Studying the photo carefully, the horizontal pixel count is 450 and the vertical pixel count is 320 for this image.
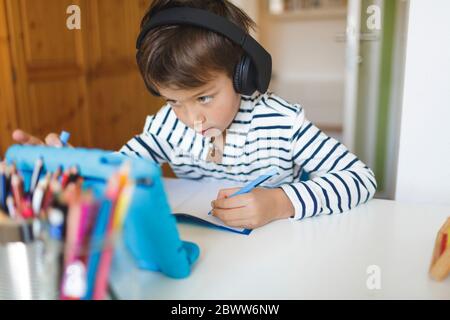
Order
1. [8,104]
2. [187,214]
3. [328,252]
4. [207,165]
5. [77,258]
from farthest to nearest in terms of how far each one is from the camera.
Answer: [8,104]
[207,165]
[187,214]
[328,252]
[77,258]

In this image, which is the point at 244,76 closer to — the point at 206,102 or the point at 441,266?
the point at 206,102

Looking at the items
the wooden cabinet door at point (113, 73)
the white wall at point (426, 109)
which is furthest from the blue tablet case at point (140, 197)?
the wooden cabinet door at point (113, 73)

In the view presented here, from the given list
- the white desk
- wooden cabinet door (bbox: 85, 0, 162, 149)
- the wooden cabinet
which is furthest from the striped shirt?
wooden cabinet door (bbox: 85, 0, 162, 149)

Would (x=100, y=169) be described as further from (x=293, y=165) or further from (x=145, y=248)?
(x=293, y=165)

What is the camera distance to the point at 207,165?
99cm

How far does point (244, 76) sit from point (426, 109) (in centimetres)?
35

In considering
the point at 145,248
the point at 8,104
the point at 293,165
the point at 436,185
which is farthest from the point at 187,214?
the point at 8,104

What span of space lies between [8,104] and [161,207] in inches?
48.8

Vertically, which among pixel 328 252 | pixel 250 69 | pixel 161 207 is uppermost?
pixel 250 69

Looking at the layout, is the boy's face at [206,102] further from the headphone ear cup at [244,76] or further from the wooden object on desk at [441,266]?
the wooden object on desk at [441,266]

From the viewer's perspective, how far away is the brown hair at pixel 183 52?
29.0 inches

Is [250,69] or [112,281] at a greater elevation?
[250,69]

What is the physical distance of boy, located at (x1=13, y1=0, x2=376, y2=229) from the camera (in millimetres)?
736

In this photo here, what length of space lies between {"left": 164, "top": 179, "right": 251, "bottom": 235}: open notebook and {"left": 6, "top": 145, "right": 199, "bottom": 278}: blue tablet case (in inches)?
6.1
